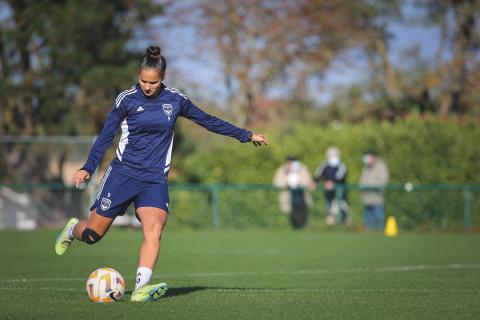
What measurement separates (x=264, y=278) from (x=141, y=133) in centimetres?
362

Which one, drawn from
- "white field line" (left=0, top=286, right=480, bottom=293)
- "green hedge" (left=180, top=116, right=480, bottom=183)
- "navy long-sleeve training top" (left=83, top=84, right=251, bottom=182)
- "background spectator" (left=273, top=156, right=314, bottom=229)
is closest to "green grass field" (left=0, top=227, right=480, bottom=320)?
"white field line" (left=0, top=286, right=480, bottom=293)

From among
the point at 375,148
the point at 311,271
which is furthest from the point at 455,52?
the point at 311,271

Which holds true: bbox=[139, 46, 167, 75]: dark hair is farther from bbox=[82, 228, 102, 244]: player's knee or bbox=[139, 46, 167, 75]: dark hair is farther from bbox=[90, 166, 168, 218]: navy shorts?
bbox=[82, 228, 102, 244]: player's knee

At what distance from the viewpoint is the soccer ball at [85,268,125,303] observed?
8.42 m

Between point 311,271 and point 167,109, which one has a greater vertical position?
point 167,109

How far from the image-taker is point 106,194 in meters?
8.70

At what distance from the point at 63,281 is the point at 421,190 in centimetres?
1552

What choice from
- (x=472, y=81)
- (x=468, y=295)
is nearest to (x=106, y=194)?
(x=468, y=295)

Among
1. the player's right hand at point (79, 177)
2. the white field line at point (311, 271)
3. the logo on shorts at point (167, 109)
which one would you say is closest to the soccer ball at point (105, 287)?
the player's right hand at point (79, 177)

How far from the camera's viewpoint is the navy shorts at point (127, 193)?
8648mm

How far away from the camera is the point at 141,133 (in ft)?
28.2

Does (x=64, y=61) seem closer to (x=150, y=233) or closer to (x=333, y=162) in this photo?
(x=333, y=162)

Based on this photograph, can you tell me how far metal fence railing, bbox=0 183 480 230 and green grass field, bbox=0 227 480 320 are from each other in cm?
355

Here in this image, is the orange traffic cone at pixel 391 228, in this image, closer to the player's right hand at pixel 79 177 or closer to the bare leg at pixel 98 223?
the bare leg at pixel 98 223
